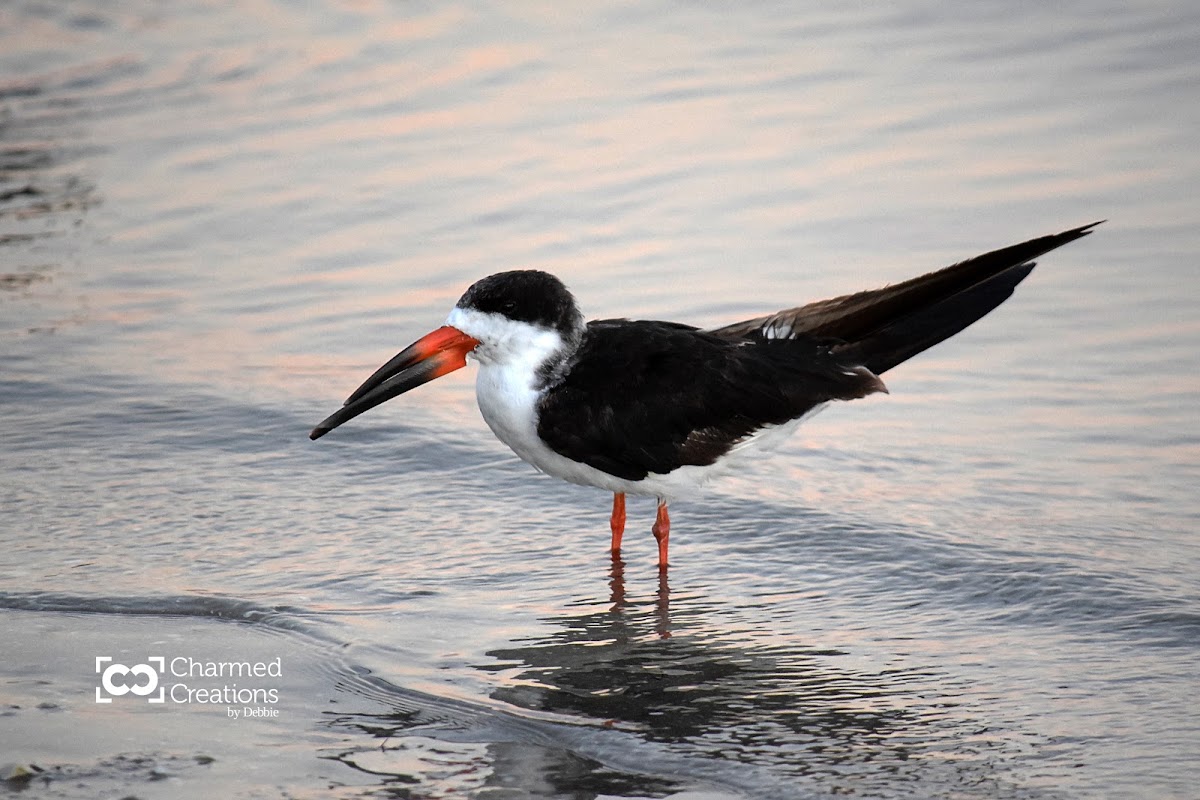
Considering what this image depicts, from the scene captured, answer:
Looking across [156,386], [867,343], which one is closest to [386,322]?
[156,386]

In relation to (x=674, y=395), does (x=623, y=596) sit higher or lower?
lower

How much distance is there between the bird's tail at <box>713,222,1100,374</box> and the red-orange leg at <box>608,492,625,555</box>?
0.75 meters

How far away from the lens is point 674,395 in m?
5.90

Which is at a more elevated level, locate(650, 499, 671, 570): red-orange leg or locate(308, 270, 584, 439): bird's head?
locate(308, 270, 584, 439): bird's head

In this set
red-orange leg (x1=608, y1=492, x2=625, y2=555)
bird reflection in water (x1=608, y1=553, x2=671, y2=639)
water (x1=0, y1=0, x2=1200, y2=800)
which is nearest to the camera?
water (x1=0, y1=0, x2=1200, y2=800)

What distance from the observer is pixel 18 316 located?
8.77 metres

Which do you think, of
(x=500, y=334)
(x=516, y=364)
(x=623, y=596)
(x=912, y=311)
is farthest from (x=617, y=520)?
(x=912, y=311)

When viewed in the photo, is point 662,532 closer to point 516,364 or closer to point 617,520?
point 617,520

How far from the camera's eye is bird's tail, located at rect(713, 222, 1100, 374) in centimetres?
583

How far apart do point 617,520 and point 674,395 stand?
0.58 meters

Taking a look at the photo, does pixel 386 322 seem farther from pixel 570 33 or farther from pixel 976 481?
pixel 570 33

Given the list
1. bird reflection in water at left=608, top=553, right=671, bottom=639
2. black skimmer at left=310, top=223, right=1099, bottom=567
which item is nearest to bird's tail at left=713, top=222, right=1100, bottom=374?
black skimmer at left=310, top=223, right=1099, bottom=567

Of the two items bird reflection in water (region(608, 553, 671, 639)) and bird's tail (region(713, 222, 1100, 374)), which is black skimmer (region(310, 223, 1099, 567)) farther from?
bird reflection in water (region(608, 553, 671, 639))

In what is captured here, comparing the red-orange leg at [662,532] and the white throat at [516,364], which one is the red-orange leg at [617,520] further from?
the white throat at [516,364]
